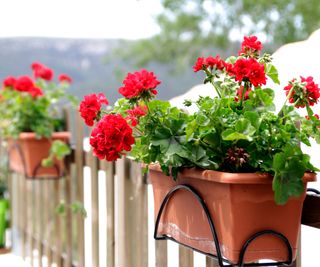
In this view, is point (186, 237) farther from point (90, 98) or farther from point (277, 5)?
point (277, 5)

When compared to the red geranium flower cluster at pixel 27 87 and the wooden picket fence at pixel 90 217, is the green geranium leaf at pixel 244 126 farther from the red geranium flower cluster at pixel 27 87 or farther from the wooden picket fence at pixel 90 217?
the red geranium flower cluster at pixel 27 87

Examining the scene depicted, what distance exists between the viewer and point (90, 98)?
4.40 ft

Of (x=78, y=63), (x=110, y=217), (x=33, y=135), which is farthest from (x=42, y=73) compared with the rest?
(x=78, y=63)

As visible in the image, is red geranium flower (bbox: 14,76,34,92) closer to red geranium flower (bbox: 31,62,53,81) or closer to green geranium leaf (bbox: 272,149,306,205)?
red geranium flower (bbox: 31,62,53,81)

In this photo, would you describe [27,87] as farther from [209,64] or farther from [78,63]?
[78,63]

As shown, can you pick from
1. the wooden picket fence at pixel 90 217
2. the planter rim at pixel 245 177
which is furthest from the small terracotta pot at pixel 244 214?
the wooden picket fence at pixel 90 217

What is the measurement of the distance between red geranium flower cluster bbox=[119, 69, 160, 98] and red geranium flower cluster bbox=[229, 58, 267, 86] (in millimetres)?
173

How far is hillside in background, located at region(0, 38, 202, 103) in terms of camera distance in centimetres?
1155

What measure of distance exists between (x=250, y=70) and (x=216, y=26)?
1140cm

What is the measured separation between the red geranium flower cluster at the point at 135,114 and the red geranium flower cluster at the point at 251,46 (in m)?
0.24

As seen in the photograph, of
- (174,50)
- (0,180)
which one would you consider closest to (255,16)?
(174,50)

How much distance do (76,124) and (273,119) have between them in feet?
6.11

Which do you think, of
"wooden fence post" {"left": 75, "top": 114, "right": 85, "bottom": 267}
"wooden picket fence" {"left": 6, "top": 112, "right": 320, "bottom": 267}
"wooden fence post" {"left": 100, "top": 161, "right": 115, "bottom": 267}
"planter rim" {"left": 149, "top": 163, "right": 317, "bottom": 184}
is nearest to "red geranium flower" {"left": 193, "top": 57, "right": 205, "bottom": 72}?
"planter rim" {"left": 149, "top": 163, "right": 317, "bottom": 184}

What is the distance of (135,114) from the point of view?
131cm
